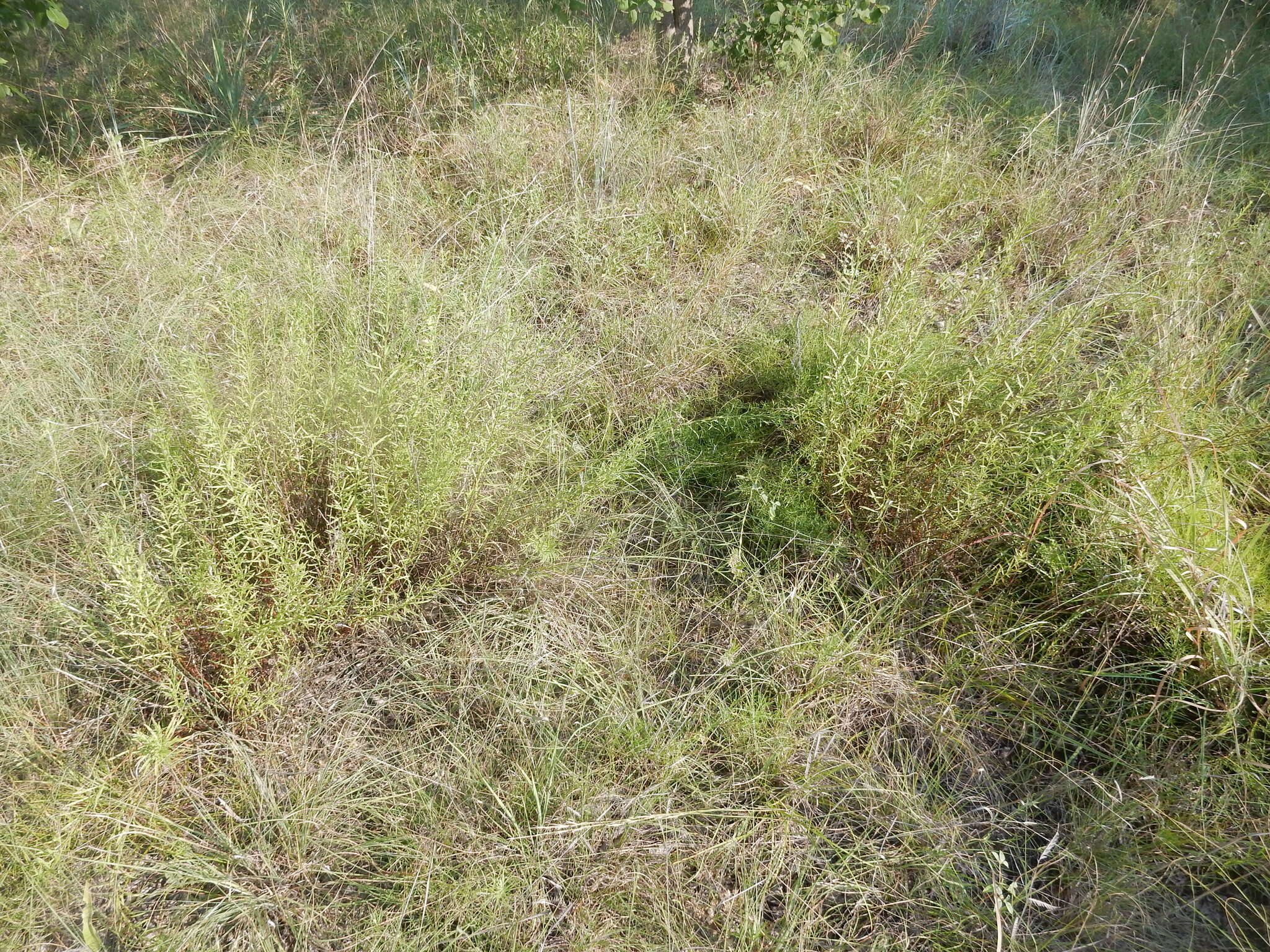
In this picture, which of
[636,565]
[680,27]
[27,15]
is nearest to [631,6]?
[680,27]

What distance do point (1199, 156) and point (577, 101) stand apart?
278cm

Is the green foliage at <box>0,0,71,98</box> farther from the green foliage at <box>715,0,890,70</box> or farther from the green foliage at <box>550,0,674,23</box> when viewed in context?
the green foliage at <box>715,0,890,70</box>

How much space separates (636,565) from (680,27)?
3.19m

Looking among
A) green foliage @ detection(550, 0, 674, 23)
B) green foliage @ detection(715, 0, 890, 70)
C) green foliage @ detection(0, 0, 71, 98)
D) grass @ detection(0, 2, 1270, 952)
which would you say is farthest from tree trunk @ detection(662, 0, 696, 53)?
green foliage @ detection(0, 0, 71, 98)

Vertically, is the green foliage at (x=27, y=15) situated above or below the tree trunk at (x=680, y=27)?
above

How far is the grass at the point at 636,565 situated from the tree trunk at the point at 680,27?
116 cm

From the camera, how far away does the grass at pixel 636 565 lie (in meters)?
1.70

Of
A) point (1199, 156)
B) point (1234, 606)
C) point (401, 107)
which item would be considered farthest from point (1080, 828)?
point (401, 107)

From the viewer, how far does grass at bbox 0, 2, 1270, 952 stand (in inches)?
66.9

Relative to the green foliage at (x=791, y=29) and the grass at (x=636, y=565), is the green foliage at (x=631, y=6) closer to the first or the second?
the green foliage at (x=791, y=29)

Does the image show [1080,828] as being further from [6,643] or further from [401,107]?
[401,107]

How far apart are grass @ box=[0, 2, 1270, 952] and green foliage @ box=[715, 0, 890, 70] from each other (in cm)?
90

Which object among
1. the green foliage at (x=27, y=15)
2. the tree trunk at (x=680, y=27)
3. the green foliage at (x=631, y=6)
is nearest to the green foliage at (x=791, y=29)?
the tree trunk at (x=680, y=27)

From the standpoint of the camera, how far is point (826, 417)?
2.30 meters
